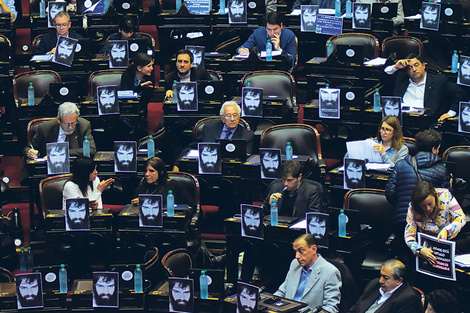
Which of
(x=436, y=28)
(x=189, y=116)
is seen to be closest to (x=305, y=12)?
(x=436, y=28)

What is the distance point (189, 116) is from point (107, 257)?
1.67 metres

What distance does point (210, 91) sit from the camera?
906 centimetres

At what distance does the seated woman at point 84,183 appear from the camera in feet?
26.5

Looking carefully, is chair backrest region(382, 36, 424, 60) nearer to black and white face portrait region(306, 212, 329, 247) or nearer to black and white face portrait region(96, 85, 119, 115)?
black and white face portrait region(96, 85, 119, 115)

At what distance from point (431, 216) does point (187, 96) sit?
277cm

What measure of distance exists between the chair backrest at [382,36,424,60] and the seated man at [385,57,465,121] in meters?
0.63

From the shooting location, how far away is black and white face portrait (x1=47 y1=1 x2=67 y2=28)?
10555mm

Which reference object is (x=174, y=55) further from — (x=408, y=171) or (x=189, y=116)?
(x=408, y=171)

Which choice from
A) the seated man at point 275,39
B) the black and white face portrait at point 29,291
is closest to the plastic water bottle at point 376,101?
the seated man at point 275,39

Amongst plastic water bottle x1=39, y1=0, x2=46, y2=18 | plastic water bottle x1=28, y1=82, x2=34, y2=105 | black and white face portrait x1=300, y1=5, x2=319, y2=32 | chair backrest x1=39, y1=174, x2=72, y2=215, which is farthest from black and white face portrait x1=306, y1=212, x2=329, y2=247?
plastic water bottle x1=39, y1=0, x2=46, y2=18

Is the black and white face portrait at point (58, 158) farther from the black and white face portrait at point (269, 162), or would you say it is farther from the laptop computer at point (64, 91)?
the black and white face portrait at point (269, 162)

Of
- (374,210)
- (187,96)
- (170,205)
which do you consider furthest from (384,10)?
(170,205)

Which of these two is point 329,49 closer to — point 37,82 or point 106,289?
point 37,82

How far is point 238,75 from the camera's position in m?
9.91
